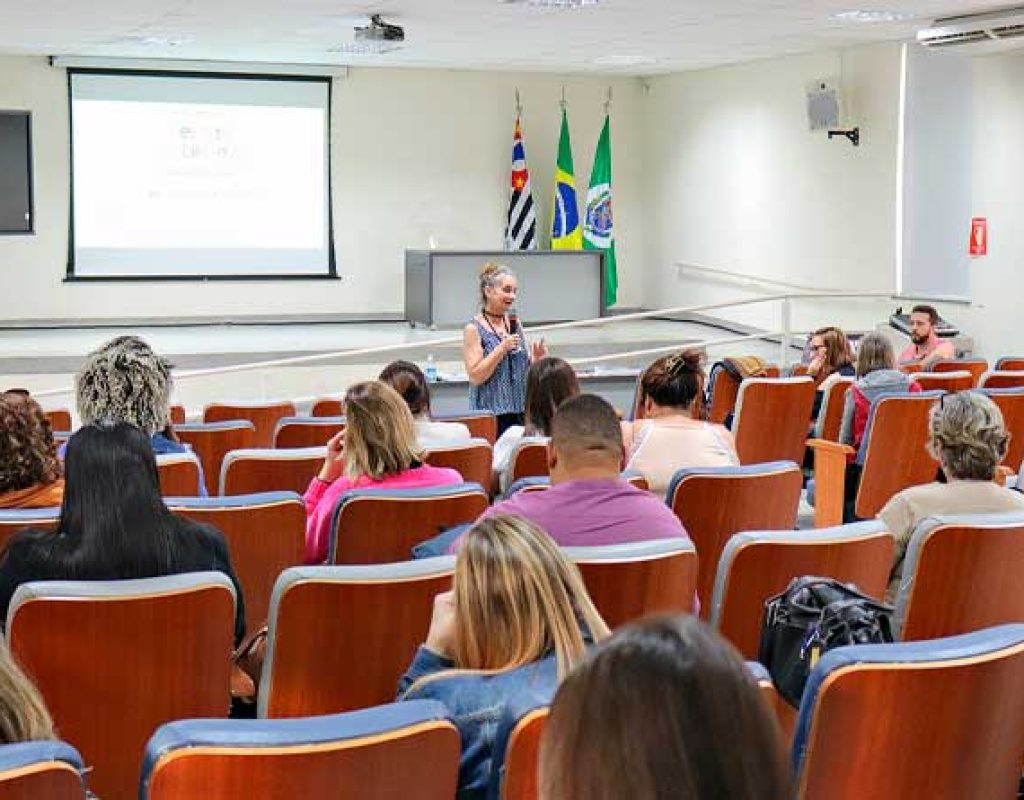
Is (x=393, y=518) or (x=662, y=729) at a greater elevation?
(x=662, y=729)

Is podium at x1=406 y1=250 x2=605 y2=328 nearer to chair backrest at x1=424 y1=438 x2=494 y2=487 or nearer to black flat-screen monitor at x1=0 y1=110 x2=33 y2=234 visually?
black flat-screen monitor at x1=0 y1=110 x2=33 y2=234

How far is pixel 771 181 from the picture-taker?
602 inches

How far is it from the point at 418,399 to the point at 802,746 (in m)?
3.29

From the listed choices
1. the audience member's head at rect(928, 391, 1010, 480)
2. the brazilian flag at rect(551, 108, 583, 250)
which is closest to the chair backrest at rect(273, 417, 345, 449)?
the audience member's head at rect(928, 391, 1010, 480)

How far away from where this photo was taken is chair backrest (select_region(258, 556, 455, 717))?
2783 mm

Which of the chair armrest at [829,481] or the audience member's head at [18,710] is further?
the chair armrest at [829,481]

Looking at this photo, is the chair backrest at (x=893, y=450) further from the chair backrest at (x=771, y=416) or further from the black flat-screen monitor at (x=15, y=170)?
the black flat-screen monitor at (x=15, y=170)

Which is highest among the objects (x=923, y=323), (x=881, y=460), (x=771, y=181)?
(x=771, y=181)

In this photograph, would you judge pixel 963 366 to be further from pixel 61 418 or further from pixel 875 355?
pixel 61 418

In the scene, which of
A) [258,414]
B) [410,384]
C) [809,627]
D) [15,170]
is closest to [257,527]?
[410,384]

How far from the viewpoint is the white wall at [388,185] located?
1547cm

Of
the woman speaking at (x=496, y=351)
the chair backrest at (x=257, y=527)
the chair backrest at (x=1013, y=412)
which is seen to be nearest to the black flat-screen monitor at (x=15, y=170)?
the woman speaking at (x=496, y=351)

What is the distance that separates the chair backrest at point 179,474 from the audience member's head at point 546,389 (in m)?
1.32

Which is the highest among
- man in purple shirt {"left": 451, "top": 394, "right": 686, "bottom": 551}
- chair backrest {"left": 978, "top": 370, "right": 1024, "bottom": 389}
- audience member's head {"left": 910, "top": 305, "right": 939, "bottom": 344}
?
audience member's head {"left": 910, "top": 305, "right": 939, "bottom": 344}
